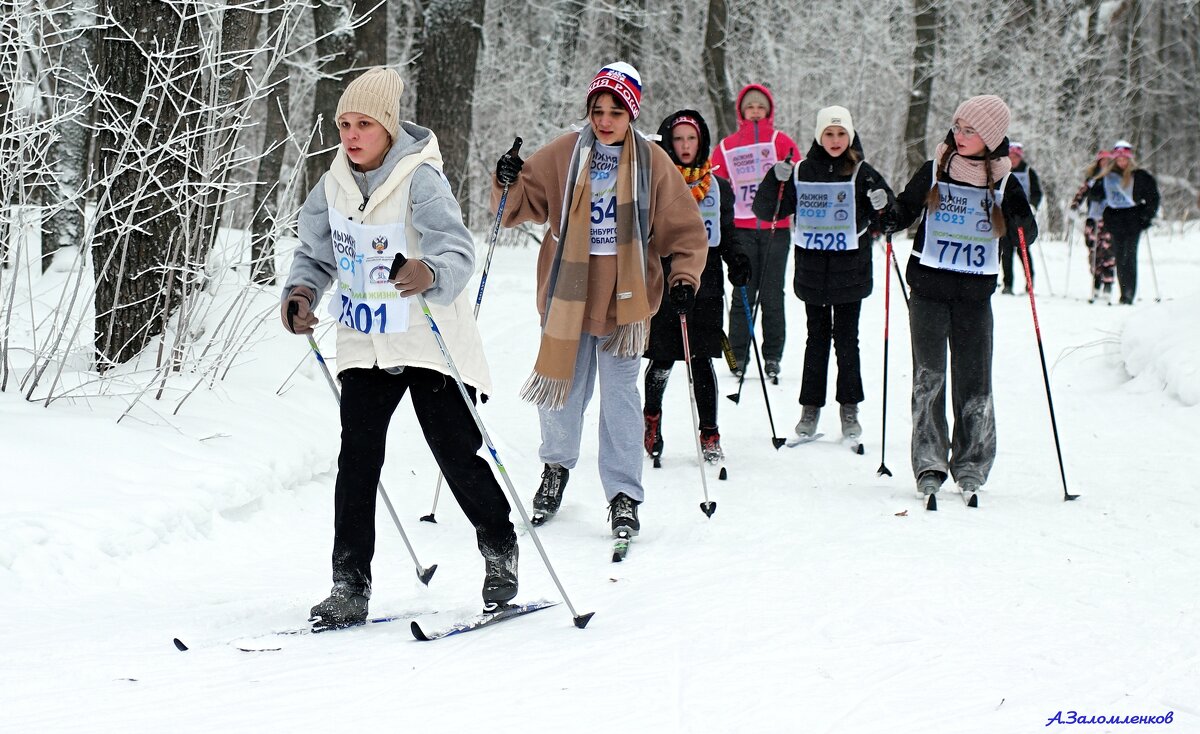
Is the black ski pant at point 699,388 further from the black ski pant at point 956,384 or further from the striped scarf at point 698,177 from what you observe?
the black ski pant at point 956,384

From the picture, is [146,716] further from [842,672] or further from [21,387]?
[21,387]

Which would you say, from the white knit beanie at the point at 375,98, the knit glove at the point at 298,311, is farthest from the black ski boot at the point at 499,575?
the white knit beanie at the point at 375,98

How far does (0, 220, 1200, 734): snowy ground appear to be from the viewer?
328 centimetres

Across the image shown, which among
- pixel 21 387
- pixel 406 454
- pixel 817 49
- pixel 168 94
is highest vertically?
pixel 817 49

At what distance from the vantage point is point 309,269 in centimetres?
419

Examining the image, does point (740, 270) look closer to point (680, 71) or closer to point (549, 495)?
point (549, 495)

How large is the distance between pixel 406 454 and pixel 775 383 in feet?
12.0

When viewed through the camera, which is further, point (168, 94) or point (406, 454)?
point (406, 454)

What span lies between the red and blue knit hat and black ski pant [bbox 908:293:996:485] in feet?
6.02

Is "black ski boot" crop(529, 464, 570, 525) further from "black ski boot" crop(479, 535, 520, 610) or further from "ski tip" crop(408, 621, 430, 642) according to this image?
"ski tip" crop(408, 621, 430, 642)

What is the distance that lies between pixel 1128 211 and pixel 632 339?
1084 cm

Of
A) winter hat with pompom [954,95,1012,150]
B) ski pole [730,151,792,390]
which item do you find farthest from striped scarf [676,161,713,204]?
winter hat with pompom [954,95,1012,150]

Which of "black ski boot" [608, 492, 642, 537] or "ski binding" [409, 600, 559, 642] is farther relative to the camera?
"black ski boot" [608, 492, 642, 537]

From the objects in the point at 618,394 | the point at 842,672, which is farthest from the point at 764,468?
the point at 842,672
